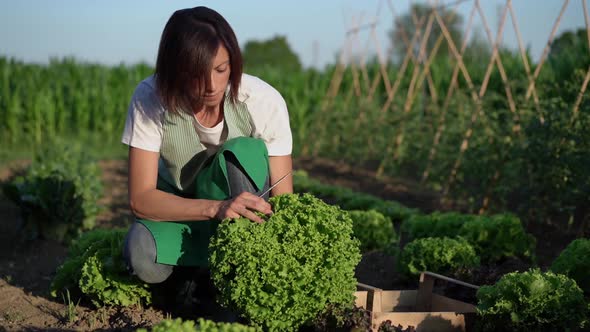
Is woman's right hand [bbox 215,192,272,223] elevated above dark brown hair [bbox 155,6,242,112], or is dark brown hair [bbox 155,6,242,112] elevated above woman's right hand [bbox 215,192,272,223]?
dark brown hair [bbox 155,6,242,112]

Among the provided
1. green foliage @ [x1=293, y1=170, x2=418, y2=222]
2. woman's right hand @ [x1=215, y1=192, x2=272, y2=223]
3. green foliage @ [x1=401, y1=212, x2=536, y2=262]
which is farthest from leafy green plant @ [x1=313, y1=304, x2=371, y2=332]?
green foliage @ [x1=293, y1=170, x2=418, y2=222]

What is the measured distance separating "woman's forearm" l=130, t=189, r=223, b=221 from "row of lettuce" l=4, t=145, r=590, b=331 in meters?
0.16

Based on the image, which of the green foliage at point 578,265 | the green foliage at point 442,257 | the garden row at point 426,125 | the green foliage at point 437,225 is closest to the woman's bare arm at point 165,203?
the green foliage at point 442,257

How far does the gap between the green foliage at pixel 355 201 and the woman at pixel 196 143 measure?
6.71 feet

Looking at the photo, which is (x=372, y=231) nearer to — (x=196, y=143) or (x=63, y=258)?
(x=196, y=143)

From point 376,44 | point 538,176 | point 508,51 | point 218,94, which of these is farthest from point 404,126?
point 218,94

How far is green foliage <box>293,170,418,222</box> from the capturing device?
632 centimetres

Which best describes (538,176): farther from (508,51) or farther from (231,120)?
(508,51)

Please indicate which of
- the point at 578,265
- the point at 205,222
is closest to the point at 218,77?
the point at 205,222

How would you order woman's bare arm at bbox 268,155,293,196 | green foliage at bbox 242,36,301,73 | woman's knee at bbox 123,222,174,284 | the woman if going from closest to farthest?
the woman < woman's knee at bbox 123,222,174,284 < woman's bare arm at bbox 268,155,293,196 < green foliage at bbox 242,36,301,73

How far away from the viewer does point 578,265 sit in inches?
144

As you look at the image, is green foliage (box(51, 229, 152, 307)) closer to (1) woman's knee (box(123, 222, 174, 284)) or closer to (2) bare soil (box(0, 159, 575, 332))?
(2) bare soil (box(0, 159, 575, 332))

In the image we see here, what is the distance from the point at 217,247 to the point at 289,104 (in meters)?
12.4

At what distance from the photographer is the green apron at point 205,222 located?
3.43m
